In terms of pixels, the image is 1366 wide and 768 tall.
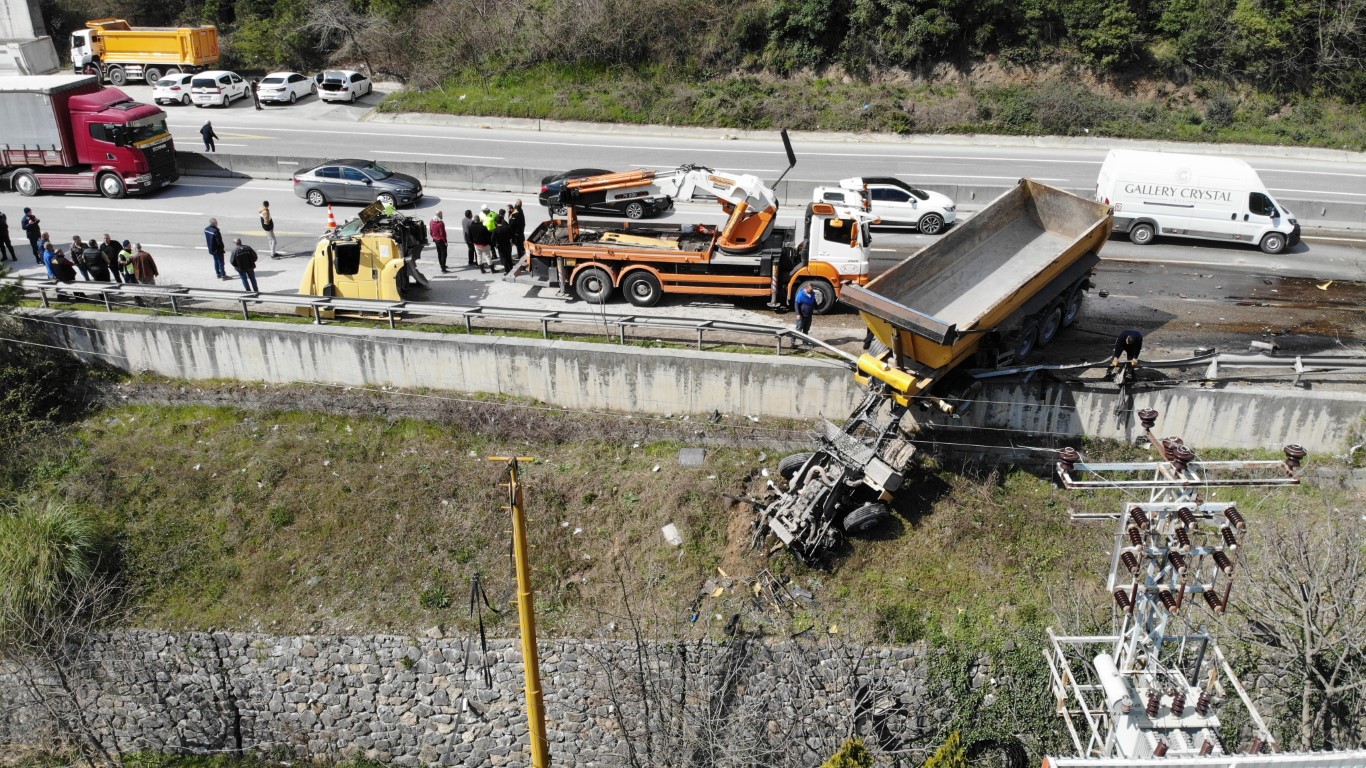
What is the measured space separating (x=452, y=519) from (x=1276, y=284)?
17026 mm

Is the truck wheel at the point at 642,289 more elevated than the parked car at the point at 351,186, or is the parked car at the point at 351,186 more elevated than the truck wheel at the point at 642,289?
the parked car at the point at 351,186

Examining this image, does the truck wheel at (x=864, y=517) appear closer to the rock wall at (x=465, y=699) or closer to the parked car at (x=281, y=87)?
the rock wall at (x=465, y=699)

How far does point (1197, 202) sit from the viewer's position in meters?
21.9

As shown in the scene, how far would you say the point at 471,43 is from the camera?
3712 centimetres

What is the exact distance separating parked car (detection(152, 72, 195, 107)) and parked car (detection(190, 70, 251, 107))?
36cm

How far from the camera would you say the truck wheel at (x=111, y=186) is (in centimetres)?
2566

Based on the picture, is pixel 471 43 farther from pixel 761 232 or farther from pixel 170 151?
pixel 761 232

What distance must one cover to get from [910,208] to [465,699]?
15110 mm

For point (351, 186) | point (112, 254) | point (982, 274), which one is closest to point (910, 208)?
point (982, 274)

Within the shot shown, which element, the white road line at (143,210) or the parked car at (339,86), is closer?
the white road line at (143,210)

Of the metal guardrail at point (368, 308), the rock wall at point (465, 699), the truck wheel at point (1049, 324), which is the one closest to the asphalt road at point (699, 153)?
the truck wheel at point (1049, 324)

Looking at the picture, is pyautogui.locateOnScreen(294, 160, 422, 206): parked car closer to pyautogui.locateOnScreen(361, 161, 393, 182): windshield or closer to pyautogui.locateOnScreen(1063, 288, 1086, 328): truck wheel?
pyautogui.locateOnScreen(361, 161, 393, 182): windshield

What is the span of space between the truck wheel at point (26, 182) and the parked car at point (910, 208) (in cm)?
2073

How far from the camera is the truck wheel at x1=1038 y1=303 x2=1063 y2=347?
1650 cm
